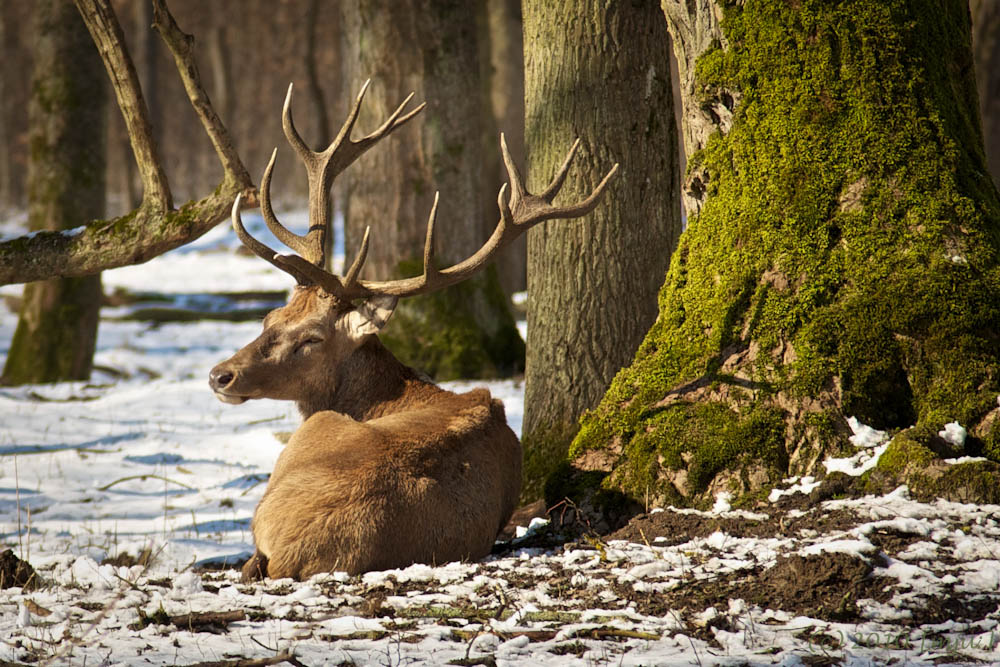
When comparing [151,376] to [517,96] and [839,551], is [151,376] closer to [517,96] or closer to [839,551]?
[517,96]

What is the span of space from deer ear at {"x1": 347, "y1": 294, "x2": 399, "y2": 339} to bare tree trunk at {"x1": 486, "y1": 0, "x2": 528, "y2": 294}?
9.39m

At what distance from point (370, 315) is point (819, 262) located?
2511 mm

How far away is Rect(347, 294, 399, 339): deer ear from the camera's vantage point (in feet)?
19.7

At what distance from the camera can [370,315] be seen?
606 cm

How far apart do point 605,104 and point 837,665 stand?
3798 millimetres

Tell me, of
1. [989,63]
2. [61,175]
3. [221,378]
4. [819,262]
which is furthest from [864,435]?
[989,63]

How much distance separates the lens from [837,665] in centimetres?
336

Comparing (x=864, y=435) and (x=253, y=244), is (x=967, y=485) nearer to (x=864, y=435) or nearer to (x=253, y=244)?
(x=864, y=435)

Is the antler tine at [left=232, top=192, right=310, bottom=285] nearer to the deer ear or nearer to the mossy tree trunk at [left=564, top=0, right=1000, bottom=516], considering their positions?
the deer ear

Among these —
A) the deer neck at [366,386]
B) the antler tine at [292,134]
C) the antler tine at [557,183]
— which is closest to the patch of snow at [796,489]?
the antler tine at [557,183]

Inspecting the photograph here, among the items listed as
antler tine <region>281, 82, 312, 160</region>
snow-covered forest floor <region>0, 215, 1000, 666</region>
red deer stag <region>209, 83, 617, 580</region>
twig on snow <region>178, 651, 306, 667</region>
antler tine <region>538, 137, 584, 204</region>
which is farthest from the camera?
antler tine <region>281, 82, 312, 160</region>

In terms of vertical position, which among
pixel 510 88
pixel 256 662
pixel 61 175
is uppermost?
pixel 510 88

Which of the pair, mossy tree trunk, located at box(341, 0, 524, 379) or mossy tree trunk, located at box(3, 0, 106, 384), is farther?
mossy tree trunk, located at box(3, 0, 106, 384)

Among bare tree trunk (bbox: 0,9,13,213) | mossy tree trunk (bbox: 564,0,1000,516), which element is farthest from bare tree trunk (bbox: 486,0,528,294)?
bare tree trunk (bbox: 0,9,13,213)
